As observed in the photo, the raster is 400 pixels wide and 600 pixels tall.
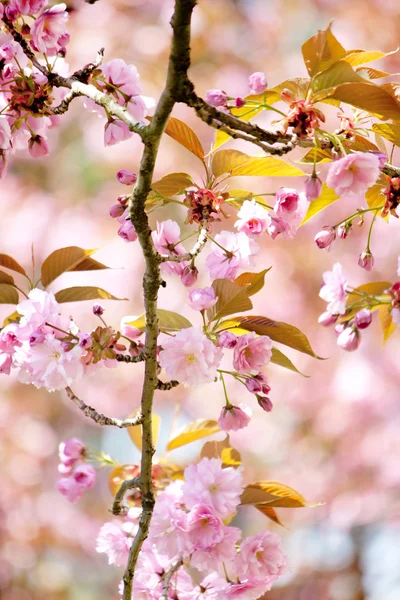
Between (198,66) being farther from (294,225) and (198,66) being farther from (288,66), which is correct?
(294,225)

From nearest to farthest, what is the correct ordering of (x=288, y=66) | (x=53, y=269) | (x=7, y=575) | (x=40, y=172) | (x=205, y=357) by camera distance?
1. (x=205, y=357)
2. (x=53, y=269)
3. (x=288, y=66)
4. (x=7, y=575)
5. (x=40, y=172)

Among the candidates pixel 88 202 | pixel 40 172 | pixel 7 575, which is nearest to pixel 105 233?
pixel 88 202

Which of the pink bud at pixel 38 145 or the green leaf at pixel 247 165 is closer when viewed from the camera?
the green leaf at pixel 247 165

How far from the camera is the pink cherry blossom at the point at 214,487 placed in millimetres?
915

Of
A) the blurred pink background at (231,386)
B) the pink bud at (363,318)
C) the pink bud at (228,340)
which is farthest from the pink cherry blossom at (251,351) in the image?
the blurred pink background at (231,386)

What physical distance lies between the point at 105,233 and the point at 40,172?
2.99 ft

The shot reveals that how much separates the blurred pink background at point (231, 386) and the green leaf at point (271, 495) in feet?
7.65

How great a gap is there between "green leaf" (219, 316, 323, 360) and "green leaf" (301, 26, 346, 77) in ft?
0.94

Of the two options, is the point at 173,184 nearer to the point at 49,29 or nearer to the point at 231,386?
the point at 49,29

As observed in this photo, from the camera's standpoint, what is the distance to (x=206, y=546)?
901mm

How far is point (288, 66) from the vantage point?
371 cm

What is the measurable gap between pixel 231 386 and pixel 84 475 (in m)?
2.68

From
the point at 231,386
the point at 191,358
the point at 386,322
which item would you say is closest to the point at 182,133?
the point at 191,358

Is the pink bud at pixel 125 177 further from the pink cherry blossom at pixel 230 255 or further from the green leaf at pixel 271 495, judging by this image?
the green leaf at pixel 271 495
